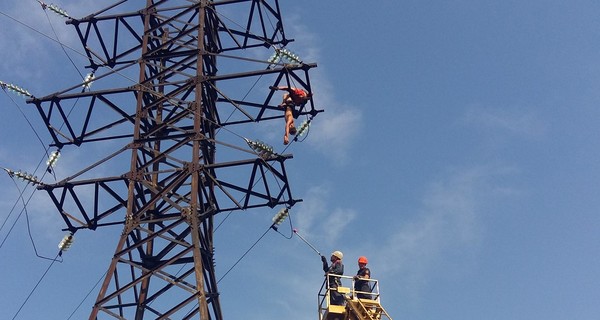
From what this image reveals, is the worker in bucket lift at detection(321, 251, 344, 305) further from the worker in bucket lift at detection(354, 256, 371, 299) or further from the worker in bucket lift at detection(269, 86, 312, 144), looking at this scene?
the worker in bucket lift at detection(269, 86, 312, 144)

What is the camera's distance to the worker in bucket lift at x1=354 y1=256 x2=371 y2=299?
72.9ft

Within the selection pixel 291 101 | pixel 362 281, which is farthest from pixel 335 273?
pixel 291 101

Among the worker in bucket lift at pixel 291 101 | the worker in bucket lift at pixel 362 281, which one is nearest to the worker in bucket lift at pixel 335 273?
the worker in bucket lift at pixel 362 281

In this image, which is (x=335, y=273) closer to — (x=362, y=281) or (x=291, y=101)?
(x=362, y=281)

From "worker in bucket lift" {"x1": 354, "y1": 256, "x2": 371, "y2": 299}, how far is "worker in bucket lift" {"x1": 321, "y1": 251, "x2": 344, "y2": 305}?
1.52ft

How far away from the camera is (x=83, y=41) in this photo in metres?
26.9

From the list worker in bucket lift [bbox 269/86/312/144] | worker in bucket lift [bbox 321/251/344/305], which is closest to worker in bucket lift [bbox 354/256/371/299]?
worker in bucket lift [bbox 321/251/344/305]

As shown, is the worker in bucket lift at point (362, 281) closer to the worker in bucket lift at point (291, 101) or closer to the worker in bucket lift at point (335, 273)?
the worker in bucket lift at point (335, 273)

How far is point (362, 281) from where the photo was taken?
2247cm

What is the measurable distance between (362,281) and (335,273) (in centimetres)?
76

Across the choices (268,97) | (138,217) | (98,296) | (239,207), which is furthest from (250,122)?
(98,296)

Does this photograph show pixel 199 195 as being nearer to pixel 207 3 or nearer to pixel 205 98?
pixel 205 98

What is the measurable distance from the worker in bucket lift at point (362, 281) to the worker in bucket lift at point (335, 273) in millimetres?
462

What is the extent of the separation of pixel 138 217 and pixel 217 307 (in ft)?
10.3
